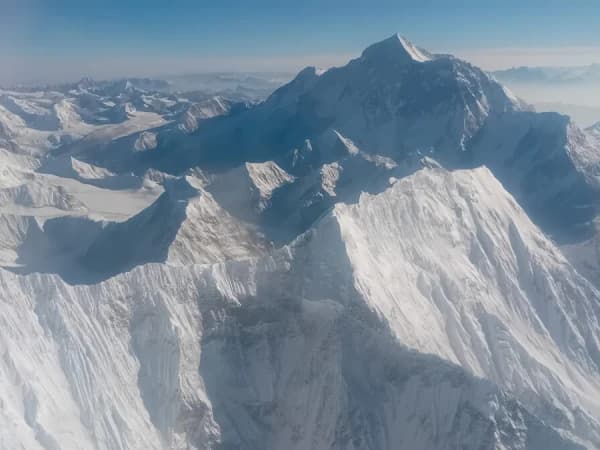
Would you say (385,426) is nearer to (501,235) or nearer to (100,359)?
(100,359)

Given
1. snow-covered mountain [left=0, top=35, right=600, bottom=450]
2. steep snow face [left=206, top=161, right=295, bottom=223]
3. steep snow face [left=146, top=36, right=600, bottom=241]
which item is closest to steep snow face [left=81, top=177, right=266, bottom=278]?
snow-covered mountain [left=0, top=35, right=600, bottom=450]

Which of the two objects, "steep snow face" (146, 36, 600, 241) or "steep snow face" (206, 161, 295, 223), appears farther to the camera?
"steep snow face" (146, 36, 600, 241)

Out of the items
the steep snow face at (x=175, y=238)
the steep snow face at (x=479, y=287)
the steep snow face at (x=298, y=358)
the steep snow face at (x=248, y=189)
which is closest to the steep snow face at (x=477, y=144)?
the steep snow face at (x=248, y=189)

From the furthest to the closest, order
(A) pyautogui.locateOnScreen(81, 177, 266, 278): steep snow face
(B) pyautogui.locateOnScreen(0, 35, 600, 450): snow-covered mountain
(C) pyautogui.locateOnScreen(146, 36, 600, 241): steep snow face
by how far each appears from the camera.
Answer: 1. (C) pyautogui.locateOnScreen(146, 36, 600, 241): steep snow face
2. (A) pyautogui.locateOnScreen(81, 177, 266, 278): steep snow face
3. (B) pyautogui.locateOnScreen(0, 35, 600, 450): snow-covered mountain

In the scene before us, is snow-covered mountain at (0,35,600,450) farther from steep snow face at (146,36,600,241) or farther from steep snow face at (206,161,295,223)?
steep snow face at (146,36,600,241)

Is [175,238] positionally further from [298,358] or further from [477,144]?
[477,144]

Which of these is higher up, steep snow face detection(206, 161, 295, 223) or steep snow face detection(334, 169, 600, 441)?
steep snow face detection(334, 169, 600, 441)

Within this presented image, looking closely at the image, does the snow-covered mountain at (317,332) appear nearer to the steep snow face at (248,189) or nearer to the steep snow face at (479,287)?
the steep snow face at (479,287)

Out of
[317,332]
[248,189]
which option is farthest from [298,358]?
[248,189]
